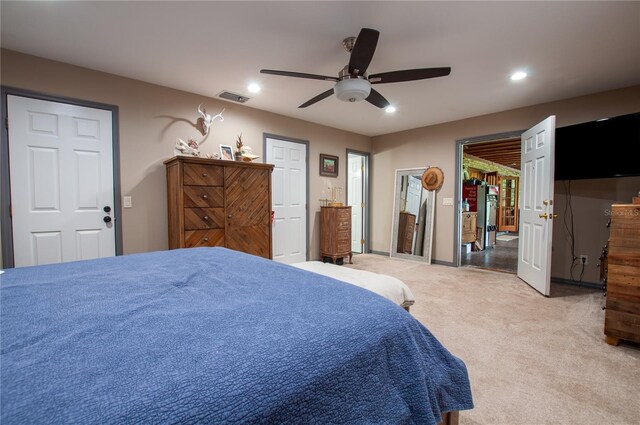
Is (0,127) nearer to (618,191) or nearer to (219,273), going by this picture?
(219,273)

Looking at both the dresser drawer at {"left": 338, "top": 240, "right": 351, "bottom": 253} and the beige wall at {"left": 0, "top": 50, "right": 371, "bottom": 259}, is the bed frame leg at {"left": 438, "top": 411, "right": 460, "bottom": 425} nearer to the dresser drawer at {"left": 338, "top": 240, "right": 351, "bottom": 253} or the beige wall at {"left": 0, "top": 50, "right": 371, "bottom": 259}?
the beige wall at {"left": 0, "top": 50, "right": 371, "bottom": 259}

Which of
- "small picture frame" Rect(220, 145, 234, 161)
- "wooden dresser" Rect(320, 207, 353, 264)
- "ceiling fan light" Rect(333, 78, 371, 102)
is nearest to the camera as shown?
"ceiling fan light" Rect(333, 78, 371, 102)

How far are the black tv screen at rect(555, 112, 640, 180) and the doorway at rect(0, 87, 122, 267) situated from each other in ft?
17.4

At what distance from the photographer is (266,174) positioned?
3475 millimetres

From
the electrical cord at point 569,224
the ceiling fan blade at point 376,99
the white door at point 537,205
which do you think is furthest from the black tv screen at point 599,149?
the ceiling fan blade at point 376,99

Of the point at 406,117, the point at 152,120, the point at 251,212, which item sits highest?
the point at 406,117

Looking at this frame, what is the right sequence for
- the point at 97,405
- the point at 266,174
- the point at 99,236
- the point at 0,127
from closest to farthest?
the point at 97,405, the point at 0,127, the point at 99,236, the point at 266,174

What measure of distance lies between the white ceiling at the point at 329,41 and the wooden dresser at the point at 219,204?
1.01m

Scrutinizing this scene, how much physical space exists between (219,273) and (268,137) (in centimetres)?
329

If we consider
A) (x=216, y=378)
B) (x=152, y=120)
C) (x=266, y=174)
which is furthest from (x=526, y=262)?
(x=152, y=120)

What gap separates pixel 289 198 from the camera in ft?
14.8

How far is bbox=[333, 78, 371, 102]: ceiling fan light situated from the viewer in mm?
2361

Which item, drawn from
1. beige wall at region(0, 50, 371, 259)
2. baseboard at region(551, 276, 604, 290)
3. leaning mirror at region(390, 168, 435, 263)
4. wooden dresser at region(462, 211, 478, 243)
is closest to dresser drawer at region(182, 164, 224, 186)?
beige wall at region(0, 50, 371, 259)

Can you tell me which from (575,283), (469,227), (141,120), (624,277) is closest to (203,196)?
(141,120)
